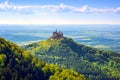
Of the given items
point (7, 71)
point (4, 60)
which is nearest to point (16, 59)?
point (4, 60)

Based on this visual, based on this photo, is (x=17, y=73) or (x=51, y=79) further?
(x=51, y=79)

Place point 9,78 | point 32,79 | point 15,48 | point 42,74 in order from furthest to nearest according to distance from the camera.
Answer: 1. point 15,48
2. point 42,74
3. point 32,79
4. point 9,78

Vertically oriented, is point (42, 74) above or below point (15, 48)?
below

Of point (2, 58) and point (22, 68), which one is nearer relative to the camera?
point (22, 68)

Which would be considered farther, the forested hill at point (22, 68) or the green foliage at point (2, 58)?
the green foliage at point (2, 58)

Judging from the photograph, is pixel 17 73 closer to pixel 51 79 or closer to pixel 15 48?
pixel 51 79

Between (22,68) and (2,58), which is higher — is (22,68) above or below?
A: below

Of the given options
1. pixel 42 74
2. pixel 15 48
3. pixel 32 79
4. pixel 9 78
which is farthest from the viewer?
pixel 15 48

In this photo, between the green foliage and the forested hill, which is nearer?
the forested hill
